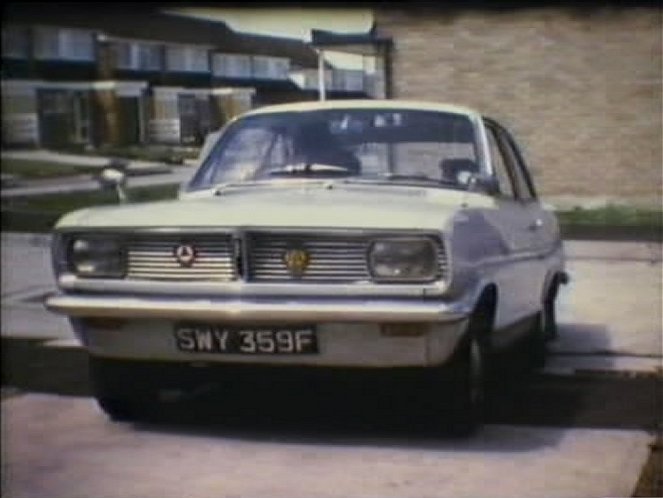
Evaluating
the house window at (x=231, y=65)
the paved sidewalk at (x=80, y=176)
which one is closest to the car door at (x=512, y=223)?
the house window at (x=231, y=65)

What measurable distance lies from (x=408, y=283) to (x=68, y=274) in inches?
22.2

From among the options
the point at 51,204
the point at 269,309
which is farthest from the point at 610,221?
the point at 51,204

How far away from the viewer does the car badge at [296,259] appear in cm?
219

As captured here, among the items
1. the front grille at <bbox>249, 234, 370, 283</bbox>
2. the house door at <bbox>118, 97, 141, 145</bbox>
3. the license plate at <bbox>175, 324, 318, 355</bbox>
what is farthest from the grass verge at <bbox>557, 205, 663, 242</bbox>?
the house door at <bbox>118, 97, 141, 145</bbox>

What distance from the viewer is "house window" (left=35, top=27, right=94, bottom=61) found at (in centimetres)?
221

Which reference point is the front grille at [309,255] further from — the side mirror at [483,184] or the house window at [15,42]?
the house window at [15,42]

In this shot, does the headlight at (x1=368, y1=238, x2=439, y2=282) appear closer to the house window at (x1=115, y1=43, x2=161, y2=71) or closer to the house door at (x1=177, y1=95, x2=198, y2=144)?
the house door at (x1=177, y1=95, x2=198, y2=144)

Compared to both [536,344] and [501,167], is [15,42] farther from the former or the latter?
[536,344]

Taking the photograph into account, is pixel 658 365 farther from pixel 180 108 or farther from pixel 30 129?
pixel 30 129

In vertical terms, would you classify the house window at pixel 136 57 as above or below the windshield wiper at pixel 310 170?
above

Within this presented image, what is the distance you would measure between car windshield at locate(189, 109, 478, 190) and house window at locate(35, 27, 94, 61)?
270 millimetres

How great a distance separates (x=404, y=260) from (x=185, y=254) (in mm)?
362

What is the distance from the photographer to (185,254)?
219 centimetres

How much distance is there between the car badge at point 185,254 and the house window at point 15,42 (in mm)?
412
